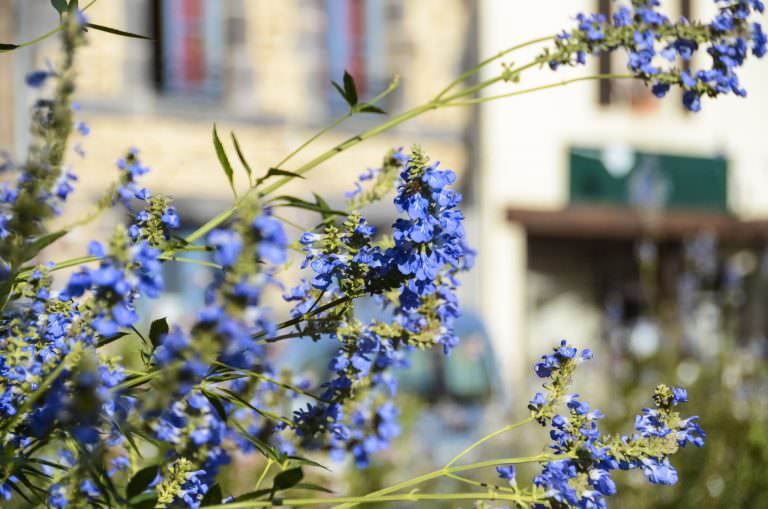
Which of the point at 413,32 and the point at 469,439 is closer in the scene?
the point at 469,439

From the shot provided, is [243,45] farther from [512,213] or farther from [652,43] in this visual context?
[652,43]

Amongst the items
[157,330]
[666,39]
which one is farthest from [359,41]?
[157,330]

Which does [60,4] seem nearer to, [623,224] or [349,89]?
[349,89]

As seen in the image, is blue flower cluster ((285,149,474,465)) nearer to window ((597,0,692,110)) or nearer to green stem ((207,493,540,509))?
green stem ((207,493,540,509))

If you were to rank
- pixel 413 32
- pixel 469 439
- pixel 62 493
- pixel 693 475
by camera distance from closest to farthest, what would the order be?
pixel 62 493 < pixel 693 475 < pixel 469 439 < pixel 413 32

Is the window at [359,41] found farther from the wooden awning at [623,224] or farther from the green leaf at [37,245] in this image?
the green leaf at [37,245]

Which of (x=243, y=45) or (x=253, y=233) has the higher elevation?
(x=243, y=45)

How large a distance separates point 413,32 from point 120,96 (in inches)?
137

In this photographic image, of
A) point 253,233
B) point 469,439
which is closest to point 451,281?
point 253,233

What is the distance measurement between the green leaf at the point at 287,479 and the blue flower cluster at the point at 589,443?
0.92ft

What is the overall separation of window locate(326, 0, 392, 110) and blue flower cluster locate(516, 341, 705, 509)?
36.1 ft

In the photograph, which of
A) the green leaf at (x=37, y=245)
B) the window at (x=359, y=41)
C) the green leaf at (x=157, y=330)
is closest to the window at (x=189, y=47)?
the window at (x=359, y=41)

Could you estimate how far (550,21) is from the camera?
42.9ft

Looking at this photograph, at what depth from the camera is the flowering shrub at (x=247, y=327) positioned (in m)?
0.90
